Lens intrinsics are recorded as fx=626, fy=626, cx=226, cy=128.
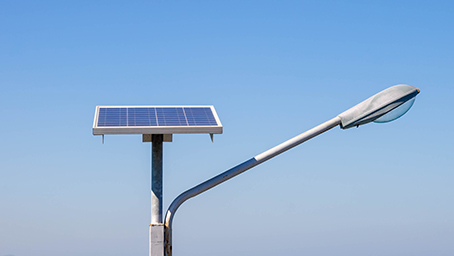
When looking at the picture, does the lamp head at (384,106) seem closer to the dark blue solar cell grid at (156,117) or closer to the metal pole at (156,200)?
the dark blue solar cell grid at (156,117)

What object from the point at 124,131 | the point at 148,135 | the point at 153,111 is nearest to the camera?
the point at 124,131

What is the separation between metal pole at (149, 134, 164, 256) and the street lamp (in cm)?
20

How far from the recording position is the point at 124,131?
50.9 ft

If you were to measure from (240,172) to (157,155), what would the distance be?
2337 mm

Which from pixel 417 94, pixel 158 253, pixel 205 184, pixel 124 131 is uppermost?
pixel 417 94

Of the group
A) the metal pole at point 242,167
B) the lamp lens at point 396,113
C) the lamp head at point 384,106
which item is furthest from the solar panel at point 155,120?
the lamp lens at point 396,113

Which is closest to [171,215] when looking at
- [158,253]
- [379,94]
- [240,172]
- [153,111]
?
[158,253]

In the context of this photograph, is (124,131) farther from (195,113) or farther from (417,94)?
(417,94)

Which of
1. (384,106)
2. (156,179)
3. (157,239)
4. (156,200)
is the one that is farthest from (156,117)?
(384,106)

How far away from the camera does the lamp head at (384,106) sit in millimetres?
16641

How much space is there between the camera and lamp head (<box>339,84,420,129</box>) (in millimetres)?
16641

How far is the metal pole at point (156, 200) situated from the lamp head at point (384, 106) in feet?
16.2

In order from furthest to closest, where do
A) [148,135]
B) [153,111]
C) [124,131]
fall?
1. [153,111]
2. [148,135]
3. [124,131]

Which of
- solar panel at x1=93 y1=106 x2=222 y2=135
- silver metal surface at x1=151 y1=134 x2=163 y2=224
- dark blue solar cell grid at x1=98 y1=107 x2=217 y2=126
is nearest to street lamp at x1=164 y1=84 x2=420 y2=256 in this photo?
silver metal surface at x1=151 y1=134 x2=163 y2=224
